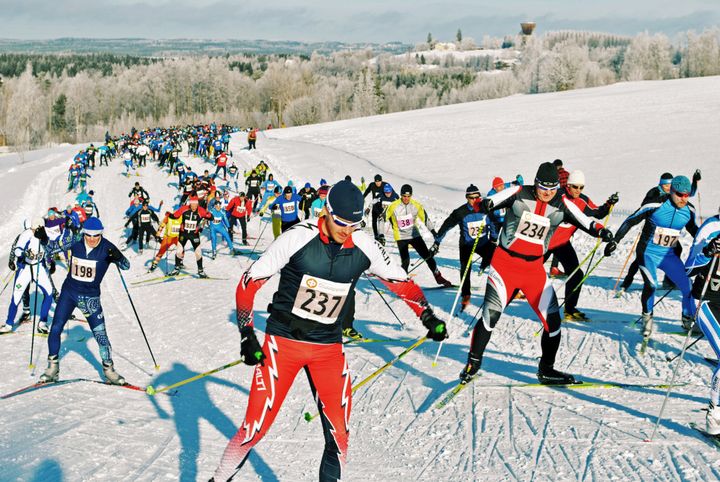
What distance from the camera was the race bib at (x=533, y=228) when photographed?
19.1ft

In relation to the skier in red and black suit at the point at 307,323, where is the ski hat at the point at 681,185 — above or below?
above

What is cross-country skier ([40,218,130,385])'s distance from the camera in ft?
22.6

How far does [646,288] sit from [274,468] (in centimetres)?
492

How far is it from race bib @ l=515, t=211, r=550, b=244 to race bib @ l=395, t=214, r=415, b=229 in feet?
14.6

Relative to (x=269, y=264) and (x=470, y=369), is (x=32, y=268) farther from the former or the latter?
(x=269, y=264)

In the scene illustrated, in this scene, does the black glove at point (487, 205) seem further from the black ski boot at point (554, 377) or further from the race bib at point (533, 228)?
the black ski boot at point (554, 377)

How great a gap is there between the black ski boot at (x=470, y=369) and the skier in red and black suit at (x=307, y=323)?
2.40 m

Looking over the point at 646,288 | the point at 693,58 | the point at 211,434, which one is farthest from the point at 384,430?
the point at 693,58

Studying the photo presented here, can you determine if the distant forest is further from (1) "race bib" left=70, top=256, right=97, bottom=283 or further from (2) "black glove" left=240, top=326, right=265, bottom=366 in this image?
(2) "black glove" left=240, top=326, right=265, bottom=366

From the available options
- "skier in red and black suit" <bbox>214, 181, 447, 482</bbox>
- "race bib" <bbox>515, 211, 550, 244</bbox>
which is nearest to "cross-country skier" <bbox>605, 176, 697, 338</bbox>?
"race bib" <bbox>515, 211, 550, 244</bbox>

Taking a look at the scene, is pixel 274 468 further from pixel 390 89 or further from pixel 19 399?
pixel 390 89

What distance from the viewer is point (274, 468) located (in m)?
4.94

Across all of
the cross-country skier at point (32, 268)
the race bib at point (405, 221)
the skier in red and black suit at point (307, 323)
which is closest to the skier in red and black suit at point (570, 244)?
the race bib at point (405, 221)

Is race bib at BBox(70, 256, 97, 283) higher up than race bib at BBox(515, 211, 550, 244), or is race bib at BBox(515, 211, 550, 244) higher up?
race bib at BBox(515, 211, 550, 244)
